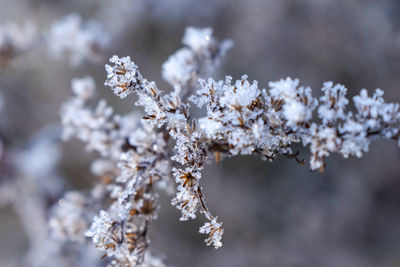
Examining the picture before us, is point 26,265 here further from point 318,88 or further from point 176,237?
Result: point 318,88

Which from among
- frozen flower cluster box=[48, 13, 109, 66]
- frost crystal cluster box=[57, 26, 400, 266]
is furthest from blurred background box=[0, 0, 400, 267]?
frost crystal cluster box=[57, 26, 400, 266]

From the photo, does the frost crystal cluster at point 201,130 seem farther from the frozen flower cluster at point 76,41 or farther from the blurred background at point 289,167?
the blurred background at point 289,167

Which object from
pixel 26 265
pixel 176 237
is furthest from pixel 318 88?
pixel 26 265

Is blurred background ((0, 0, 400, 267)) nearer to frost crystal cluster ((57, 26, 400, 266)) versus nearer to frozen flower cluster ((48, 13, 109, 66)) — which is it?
frozen flower cluster ((48, 13, 109, 66))

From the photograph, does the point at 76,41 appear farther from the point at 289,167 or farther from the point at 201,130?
the point at 289,167

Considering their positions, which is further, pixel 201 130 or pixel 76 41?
pixel 76 41

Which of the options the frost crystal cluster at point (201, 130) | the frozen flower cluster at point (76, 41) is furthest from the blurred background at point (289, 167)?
the frost crystal cluster at point (201, 130)

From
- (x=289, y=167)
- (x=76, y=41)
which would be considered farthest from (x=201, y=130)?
(x=289, y=167)
